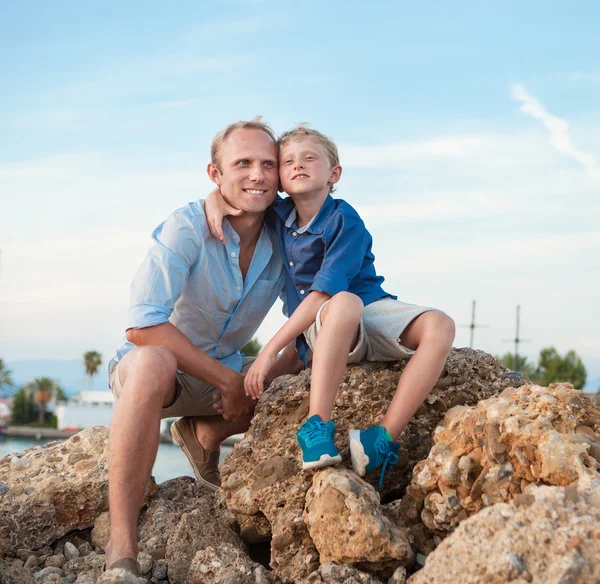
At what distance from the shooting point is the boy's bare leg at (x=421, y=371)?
390 cm

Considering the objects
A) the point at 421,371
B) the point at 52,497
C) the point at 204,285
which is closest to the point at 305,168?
the point at 204,285

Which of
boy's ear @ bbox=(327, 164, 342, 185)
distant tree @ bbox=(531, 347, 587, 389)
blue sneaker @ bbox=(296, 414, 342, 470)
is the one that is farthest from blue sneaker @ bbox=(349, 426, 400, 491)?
distant tree @ bbox=(531, 347, 587, 389)

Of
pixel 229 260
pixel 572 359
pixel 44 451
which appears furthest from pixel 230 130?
pixel 572 359

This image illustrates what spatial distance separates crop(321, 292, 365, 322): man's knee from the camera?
3.85 metres

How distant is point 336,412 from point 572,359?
43.8 m

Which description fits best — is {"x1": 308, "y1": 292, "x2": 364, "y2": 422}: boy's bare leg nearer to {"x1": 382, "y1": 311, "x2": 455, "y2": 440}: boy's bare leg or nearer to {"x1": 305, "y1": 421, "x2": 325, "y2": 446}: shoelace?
{"x1": 305, "y1": 421, "x2": 325, "y2": 446}: shoelace

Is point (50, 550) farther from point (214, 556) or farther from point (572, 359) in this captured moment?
point (572, 359)

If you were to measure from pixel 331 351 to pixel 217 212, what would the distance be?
143 cm

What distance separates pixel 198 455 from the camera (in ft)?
17.7

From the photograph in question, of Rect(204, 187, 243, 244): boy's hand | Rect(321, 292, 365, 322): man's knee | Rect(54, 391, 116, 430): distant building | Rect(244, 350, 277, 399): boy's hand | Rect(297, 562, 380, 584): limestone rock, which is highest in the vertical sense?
Rect(204, 187, 243, 244): boy's hand

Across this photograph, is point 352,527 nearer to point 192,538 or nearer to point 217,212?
point 192,538

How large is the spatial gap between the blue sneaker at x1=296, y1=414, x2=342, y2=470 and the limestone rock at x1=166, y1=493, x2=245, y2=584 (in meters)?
0.73

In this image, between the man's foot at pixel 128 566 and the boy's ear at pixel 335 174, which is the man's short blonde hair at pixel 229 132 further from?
the man's foot at pixel 128 566

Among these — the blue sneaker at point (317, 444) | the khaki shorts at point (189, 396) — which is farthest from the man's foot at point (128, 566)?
the khaki shorts at point (189, 396)
